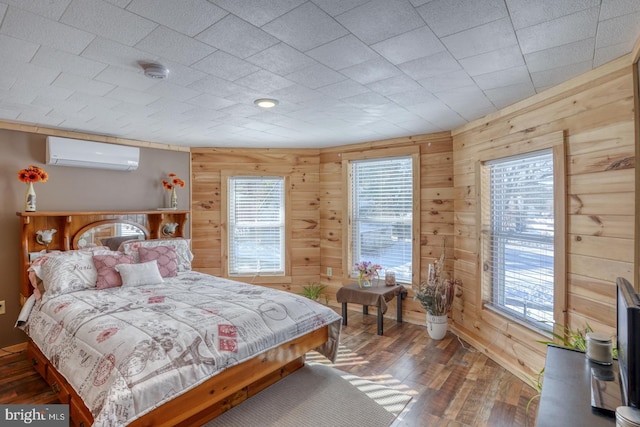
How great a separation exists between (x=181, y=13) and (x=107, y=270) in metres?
2.70

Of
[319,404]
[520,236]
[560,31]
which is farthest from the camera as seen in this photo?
[520,236]

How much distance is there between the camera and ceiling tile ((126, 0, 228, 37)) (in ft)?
4.68

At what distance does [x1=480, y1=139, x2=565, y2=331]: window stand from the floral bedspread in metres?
1.62

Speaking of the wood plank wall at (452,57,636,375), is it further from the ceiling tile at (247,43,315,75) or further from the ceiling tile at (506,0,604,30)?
the ceiling tile at (247,43,315,75)

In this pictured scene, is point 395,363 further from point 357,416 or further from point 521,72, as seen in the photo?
point 521,72

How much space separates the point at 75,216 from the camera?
12.3 ft

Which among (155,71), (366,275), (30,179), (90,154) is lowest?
(366,275)

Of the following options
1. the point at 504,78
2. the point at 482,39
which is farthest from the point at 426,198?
the point at 482,39

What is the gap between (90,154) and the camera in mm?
3748

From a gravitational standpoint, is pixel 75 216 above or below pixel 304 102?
below

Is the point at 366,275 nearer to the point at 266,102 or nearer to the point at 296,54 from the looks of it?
the point at 266,102

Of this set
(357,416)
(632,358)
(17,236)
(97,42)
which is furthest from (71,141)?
(632,358)

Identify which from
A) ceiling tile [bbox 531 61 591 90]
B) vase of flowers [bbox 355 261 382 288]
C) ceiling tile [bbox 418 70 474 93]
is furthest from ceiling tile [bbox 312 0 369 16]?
vase of flowers [bbox 355 261 382 288]

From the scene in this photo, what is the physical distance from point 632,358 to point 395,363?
2331 mm
